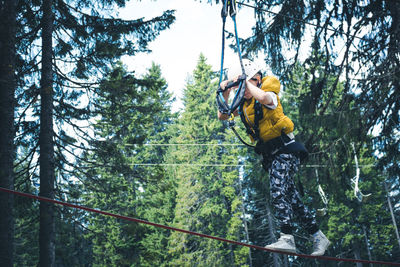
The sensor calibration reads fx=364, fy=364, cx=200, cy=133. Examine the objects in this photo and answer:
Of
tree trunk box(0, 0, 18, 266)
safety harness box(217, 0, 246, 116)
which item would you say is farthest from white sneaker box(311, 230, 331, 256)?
tree trunk box(0, 0, 18, 266)

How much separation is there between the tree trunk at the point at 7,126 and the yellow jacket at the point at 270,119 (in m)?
3.93

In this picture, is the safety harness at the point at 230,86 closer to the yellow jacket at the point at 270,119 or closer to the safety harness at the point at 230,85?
the safety harness at the point at 230,85

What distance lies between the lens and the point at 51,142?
7.18 m

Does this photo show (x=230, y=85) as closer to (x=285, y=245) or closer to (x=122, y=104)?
(x=285, y=245)

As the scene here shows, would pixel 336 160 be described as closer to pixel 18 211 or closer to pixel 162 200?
pixel 18 211

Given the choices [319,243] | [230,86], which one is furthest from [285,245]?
[230,86]

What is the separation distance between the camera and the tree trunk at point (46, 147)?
6.73 metres

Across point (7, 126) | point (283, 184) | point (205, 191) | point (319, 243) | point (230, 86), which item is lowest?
point (319, 243)

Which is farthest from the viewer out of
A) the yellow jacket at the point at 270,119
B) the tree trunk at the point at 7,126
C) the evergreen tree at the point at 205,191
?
the evergreen tree at the point at 205,191

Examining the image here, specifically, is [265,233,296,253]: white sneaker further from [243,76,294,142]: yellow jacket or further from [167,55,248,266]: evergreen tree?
[167,55,248,266]: evergreen tree

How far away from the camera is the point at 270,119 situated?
→ 327 cm

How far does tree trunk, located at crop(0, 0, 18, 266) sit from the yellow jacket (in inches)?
155

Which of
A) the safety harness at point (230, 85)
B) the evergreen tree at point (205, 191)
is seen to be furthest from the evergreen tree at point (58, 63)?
the evergreen tree at point (205, 191)

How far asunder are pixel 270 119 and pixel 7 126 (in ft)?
13.8
